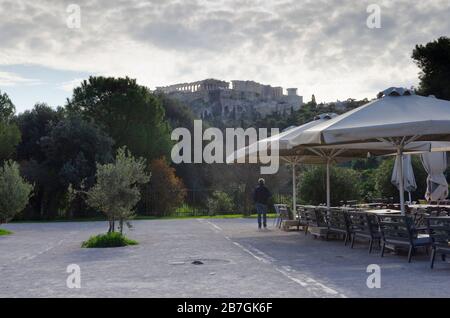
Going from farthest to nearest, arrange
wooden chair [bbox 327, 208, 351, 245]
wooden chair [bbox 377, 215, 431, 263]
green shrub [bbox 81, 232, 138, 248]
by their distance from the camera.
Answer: green shrub [bbox 81, 232, 138, 248] → wooden chair [bbox 327, 208, 351, 245] → wooden chair [bbox 377, 215, 431, 263]

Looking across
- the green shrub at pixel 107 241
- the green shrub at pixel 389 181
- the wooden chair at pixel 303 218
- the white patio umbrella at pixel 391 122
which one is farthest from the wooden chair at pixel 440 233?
the green shrub at pixel 389 181

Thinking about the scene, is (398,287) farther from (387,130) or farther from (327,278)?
(387,130)

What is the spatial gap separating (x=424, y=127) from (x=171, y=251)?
6285 mm

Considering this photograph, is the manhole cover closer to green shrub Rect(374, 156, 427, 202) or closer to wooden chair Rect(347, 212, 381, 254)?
wooden chair Rect(347, 212, 381, 254)

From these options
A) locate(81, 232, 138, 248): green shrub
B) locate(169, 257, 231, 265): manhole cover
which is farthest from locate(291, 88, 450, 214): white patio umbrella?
locate(81, 232, 138, 248): green shrub

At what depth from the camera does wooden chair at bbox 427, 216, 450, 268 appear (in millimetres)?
9512

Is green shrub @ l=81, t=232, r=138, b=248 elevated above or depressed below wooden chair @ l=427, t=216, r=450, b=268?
below

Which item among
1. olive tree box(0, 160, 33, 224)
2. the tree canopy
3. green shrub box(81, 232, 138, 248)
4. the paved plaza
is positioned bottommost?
the paved plaza

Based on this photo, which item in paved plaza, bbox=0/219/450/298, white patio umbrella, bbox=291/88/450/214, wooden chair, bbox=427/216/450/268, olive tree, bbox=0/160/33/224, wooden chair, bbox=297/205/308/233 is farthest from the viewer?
olive tree, bbox=0/160/33/224

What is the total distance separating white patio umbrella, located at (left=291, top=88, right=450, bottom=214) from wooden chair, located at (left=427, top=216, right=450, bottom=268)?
6.07 ft

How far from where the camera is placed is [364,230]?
12695mm

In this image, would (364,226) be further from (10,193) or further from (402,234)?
(10,193)

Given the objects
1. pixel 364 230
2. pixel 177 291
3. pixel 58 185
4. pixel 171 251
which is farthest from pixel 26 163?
pixel 177 291

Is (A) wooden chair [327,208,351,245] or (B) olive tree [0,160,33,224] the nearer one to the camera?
(A) wooden chair [327,208,351,245]
